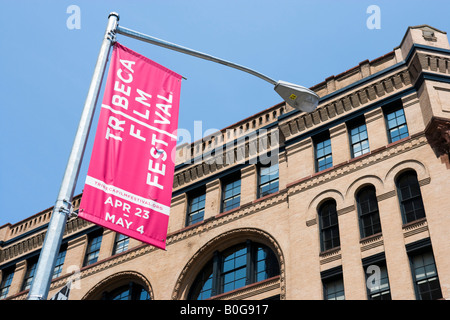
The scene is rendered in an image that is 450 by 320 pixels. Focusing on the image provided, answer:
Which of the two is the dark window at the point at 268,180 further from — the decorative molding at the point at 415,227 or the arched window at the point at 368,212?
the decorative molding at the point at 415,227

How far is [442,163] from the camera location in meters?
21.6

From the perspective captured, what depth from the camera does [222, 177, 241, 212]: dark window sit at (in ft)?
90.7

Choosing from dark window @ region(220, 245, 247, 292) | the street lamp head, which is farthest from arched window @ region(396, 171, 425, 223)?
the street lamp head

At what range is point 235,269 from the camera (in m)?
25.4

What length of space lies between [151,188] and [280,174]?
15163 mm

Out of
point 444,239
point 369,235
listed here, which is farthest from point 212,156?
point 444,239

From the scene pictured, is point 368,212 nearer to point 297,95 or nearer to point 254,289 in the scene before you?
point 254,289

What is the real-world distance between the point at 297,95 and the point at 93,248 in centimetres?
2025

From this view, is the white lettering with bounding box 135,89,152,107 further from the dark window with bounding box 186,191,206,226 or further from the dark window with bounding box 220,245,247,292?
the dark window with bounding box 186,191,206,226

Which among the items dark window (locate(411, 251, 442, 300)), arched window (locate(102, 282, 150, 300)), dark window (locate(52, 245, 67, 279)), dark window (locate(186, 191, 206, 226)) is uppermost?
dark window (locate(186, 191, 206, 226))

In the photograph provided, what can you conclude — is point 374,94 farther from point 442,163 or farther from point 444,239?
point 444,239

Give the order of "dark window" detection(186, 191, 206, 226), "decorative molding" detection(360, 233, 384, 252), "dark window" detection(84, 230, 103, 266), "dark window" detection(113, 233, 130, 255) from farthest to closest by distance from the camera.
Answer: "dark window" detection(84, 230, 103, 266), "dark window" detection(113, 233, 130, 255), "dark window" detection(186, 191, 206, 226), "decorative molding" detection(360, 233, 384, 252)

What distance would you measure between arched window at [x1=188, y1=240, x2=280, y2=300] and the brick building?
0.19 feet

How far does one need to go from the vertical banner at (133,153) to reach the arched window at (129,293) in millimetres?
15646
